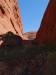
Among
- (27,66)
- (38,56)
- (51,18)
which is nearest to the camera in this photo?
(27,66)

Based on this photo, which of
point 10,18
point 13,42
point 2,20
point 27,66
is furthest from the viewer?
point 10,18

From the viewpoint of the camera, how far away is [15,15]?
1587 inches

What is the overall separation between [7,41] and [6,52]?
519 cm

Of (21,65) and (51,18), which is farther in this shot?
(51,18)

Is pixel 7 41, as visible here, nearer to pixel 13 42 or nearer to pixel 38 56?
pixel 13 42

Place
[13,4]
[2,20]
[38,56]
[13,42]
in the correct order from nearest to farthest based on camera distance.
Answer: [38,56], [13,42], [2,20], [13,4]

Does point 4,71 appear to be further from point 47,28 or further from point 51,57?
point 47,28

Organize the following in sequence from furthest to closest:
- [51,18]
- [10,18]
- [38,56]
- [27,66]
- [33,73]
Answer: [10,18] < [51,18] < [38,56] < [27,66] < [33,73]

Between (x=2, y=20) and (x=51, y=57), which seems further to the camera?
(x=2, y=20)

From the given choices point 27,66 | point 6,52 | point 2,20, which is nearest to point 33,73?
point 27,66

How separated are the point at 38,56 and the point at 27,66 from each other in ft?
6.30

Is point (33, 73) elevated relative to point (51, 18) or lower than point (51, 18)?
lower

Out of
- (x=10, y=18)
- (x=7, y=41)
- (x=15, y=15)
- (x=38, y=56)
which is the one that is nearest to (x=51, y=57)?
(x=38, y=56)

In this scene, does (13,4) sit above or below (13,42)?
above
